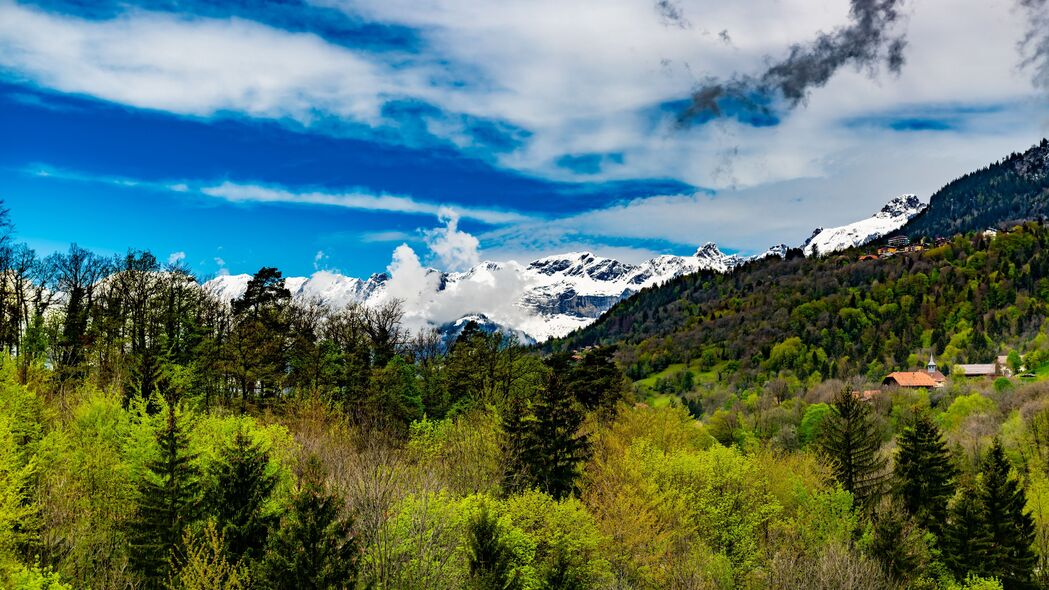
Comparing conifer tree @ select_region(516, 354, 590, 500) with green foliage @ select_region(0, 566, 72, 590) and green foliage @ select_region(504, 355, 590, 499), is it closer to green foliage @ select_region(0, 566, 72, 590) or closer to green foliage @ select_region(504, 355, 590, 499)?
green foliage @ select_region(504, 355, 590, 499)

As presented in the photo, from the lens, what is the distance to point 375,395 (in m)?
66.9

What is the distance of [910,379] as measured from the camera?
190 meters

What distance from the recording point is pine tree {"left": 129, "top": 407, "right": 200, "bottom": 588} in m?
33.2

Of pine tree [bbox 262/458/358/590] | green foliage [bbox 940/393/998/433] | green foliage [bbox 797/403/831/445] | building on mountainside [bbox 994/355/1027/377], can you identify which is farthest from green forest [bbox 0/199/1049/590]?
building on mountainside [bbox 994/355/1027/377]

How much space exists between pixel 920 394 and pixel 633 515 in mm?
131654

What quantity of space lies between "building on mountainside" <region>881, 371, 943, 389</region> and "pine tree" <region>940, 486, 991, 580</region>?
473 feet

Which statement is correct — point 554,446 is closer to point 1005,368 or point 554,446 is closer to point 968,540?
point 968,540

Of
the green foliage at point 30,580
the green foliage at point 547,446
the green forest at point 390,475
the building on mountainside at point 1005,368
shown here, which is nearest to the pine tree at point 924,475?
the green forest at point 390,475

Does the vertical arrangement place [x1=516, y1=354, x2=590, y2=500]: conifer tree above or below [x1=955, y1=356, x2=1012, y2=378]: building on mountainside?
below

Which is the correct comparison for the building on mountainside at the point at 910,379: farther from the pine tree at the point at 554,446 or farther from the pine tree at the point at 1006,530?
the pine tree at the point at 554,446

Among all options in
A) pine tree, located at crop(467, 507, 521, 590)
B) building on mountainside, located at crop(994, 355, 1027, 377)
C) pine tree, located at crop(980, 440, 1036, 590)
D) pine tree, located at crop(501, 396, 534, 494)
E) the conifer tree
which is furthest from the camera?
building on mountainside, located at crop(994, 355, 1027, 377)

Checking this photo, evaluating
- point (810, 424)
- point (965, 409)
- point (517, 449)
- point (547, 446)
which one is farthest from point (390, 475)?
point (965, 409)

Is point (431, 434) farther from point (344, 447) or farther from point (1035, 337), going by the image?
point (1035, 337)

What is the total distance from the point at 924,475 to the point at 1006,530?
31.4 ft
